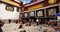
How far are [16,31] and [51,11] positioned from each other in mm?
555

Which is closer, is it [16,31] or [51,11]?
[51,11]

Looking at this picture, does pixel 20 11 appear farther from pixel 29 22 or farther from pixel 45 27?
pixel 45 27

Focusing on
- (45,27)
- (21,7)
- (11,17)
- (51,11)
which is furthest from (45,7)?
(11,17)

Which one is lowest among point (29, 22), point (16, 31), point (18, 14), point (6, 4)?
point (16, 31)

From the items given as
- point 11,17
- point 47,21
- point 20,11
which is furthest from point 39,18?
point 11,17

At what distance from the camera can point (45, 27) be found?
151 centimetres

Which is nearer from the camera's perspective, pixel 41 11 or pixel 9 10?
pixel 41 11

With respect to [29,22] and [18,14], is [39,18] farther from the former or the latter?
[18,14]

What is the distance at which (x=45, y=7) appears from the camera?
1520mm

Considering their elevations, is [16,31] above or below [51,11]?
below

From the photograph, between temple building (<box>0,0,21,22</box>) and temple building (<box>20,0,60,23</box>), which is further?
temple building (<box>0,0,21,22</box>)

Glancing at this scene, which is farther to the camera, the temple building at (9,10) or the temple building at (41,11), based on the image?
the temple building at (9,10)

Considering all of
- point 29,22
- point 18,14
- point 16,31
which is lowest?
point 16,31

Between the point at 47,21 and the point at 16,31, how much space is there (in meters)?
0.46
